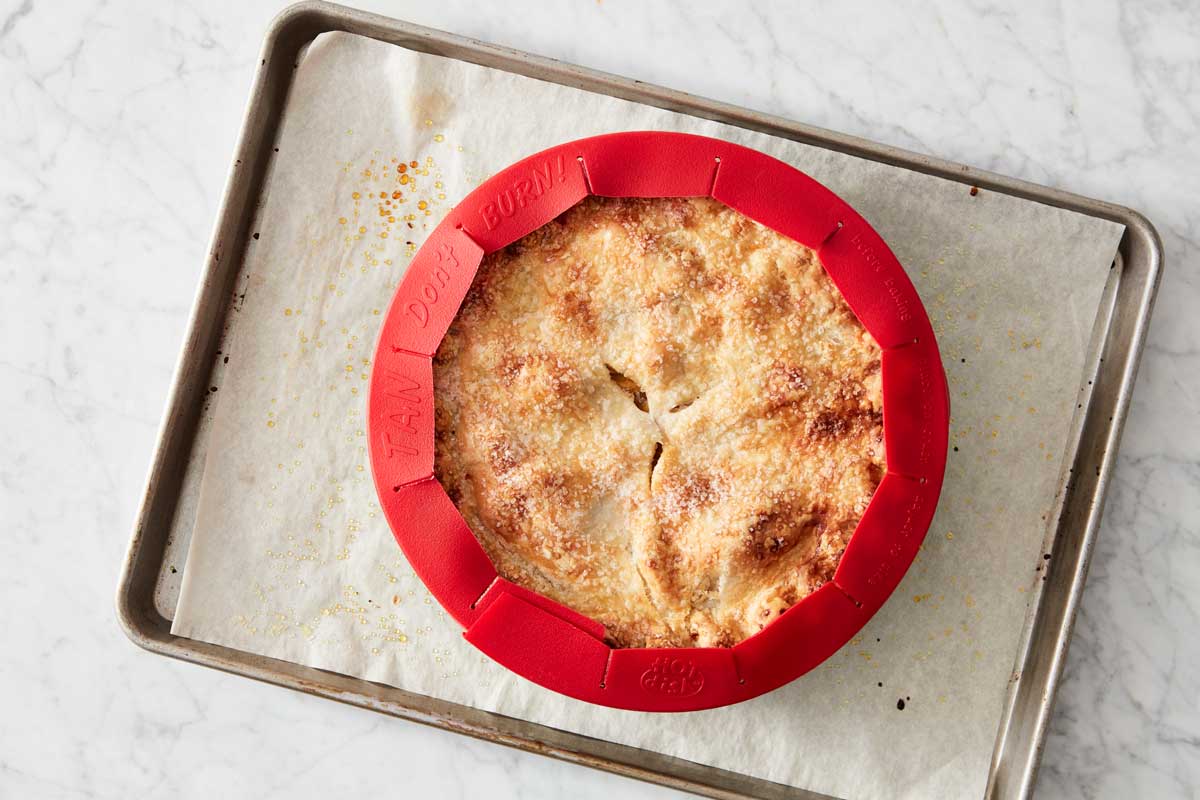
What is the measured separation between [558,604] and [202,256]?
3.00 ft

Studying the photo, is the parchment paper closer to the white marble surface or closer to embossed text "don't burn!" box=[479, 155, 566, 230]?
the white marble surface

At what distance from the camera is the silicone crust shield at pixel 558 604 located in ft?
4.68

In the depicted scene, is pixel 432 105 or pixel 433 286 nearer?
pixel 433 286

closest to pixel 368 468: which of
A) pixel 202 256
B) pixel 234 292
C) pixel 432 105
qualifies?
pixel 234 292

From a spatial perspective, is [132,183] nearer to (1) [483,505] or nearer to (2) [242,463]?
(2) [242,463]

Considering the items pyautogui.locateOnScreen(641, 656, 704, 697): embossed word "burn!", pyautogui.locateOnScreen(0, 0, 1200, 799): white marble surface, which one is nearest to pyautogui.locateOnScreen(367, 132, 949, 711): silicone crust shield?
pyautogui.locateOnScreen(641, 656, 704, 697): embossed word "burn!"

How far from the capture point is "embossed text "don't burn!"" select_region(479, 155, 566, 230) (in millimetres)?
1471

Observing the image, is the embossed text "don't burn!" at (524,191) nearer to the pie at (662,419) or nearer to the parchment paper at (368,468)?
the pie at (662,419)

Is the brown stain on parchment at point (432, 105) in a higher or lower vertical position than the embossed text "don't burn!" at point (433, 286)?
higher

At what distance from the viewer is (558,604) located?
144 centimetres

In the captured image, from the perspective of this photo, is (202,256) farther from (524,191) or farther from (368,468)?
(524,191)

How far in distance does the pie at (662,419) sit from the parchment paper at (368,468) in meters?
0.29

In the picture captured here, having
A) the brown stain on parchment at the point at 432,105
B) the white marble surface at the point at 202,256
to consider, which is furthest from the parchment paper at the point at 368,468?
the white marble surface at the point at 202,256

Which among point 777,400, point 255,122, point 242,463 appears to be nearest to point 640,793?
point 777,400
